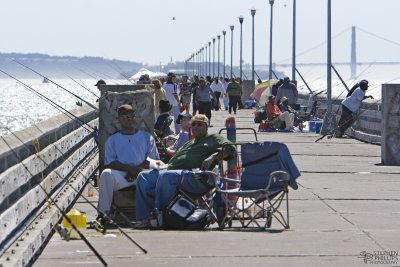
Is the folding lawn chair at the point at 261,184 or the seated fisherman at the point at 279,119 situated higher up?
the folding lawn chair at the point at 261,184

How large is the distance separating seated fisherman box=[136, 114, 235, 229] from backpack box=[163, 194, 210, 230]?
0.17 meters

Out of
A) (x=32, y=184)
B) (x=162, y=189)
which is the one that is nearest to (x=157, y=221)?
(x=162, y=189)

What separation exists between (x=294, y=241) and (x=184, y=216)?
53.9 inches

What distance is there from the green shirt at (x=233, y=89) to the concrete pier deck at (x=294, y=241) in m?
29.7

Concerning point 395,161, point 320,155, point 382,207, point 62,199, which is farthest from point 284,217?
point 320,155

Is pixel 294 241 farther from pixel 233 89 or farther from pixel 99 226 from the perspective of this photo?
pixel 233 89

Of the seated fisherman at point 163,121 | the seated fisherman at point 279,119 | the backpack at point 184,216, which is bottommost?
the seated fisherman at point 279,119

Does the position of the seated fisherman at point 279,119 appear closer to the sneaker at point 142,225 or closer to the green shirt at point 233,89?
the green shirt at point 233,89

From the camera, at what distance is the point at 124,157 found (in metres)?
12.7

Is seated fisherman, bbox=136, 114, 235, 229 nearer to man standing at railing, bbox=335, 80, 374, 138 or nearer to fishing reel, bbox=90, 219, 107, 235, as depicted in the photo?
fishing reel, bbox=90, 219, 107, 235

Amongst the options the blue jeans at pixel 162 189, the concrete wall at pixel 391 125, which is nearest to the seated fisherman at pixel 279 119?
the concrete wall at pixel 391 125

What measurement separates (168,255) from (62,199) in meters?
3.37

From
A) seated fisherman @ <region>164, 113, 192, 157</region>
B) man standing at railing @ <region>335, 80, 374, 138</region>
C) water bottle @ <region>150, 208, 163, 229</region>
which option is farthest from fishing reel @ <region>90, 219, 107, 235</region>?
man standing at railing @ <region>335, 80, 374, 138</region>

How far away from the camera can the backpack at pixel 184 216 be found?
1166cm
